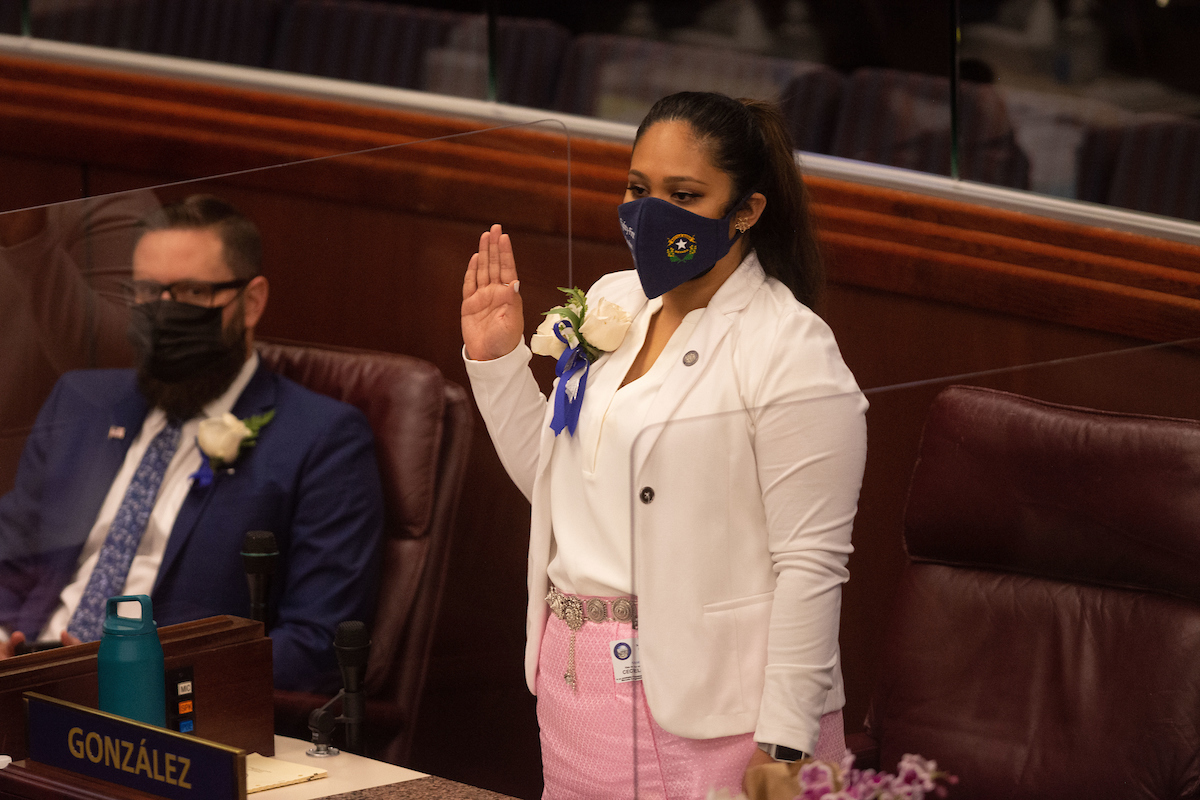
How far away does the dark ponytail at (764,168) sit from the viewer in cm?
188

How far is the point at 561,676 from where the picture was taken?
1.92 meters

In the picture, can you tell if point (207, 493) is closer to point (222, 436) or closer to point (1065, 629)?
point (222, 436)

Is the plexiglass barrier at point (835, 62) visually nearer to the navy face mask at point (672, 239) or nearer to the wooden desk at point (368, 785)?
the navy face mask at point (672, 239)

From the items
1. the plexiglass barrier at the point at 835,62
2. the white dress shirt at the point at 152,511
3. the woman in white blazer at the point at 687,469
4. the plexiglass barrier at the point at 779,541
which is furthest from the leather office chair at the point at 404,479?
the plexiglass barrier at the point at 835,62

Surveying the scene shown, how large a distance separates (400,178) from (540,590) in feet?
2.92

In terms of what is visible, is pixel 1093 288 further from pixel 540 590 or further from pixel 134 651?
pixel 134 651

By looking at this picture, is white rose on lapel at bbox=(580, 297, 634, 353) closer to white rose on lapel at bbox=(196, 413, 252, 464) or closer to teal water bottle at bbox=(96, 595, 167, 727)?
teal water bottle at bbox=(96, 595, 167, 727)

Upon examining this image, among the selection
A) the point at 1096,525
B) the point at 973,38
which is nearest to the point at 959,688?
the point at 1096,525

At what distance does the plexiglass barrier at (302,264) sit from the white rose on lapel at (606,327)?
1.36ft

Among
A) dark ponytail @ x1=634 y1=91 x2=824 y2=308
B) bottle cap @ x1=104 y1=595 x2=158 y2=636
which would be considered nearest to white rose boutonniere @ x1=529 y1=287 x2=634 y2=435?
dark ponytail @ x1=634 y1=91 x2=824 y2=308

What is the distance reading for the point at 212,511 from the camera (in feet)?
8.23

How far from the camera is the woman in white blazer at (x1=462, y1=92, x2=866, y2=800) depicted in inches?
65.9

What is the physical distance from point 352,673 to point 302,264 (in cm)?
72

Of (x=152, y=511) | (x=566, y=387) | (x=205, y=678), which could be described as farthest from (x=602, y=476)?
(x=152, y=511)
